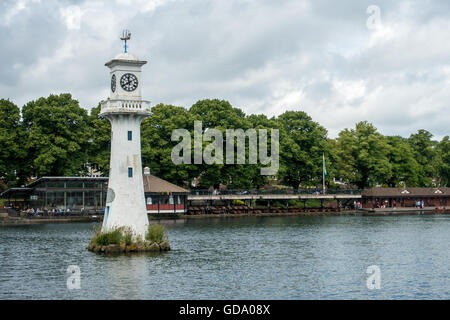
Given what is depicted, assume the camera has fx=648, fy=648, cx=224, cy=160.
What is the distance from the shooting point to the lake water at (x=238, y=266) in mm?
36219

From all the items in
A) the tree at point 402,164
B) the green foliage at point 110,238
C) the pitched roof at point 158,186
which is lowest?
the green foliage at point 110,238

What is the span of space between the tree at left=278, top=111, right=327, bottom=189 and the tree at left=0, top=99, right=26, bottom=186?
142 feet

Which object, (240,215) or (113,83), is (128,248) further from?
(240,215)

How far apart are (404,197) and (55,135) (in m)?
66.0

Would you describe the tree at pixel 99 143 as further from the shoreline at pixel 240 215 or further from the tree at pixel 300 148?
the tree at pixel 300 148

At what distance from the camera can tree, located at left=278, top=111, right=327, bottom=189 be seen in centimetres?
11256

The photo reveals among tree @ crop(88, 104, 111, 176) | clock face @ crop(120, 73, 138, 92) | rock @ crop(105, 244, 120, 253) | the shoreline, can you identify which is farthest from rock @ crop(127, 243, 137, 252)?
tree @ crop(88, 104, 111, 176)

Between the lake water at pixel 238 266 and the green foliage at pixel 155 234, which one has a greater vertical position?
the green foliage at pixel 155 234

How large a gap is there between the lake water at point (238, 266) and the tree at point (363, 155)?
2035 inches

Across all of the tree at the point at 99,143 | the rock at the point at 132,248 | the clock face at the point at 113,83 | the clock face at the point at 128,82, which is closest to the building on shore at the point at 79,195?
the tree at the point at 99,143

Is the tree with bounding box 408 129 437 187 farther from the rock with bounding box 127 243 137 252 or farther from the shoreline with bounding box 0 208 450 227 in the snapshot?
the rock with bounding box 127 243 137 252

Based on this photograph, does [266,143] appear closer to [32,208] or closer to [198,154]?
[198,154]
